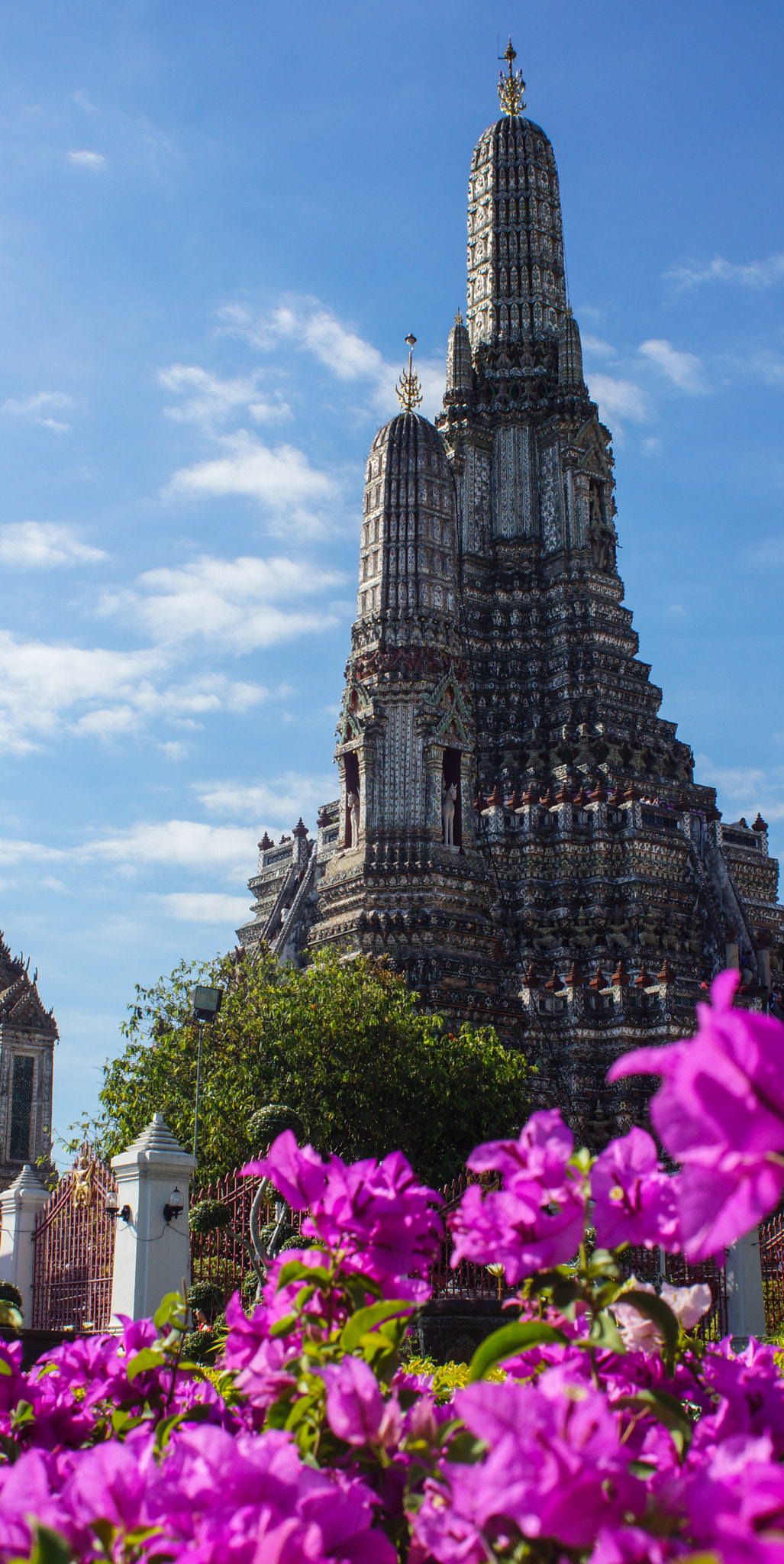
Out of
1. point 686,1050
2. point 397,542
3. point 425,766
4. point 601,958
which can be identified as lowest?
point 686,1050

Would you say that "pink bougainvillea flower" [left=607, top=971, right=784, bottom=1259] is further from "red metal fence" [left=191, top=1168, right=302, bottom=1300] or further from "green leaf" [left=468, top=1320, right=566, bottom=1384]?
"red metal fence" [left=191, top=1168, right=302, bottom=1300]

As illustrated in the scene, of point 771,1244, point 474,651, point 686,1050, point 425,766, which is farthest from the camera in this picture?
point 474,651

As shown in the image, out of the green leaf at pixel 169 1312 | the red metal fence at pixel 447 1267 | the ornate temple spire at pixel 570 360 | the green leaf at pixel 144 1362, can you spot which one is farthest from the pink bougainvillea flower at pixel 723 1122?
the ornate temple spire at pixel 570 360

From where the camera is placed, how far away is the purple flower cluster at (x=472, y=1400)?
2.04 m

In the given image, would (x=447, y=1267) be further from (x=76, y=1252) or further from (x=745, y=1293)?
(x=76, y=1252)

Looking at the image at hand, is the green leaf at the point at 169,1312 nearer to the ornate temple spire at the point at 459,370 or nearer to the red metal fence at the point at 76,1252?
the red metal fence at the point at 76,1252

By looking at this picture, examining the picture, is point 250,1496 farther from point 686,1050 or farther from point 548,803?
point 548,803

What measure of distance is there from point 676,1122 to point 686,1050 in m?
0.11

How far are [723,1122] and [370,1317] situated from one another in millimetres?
1244

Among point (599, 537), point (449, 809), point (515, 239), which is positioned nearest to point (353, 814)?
point (449, 809)

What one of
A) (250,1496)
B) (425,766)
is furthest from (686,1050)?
(425,766)

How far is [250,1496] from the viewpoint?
2.37 m

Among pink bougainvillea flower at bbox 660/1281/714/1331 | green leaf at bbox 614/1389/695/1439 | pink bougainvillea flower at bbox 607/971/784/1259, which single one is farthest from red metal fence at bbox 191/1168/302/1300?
pink bougainvillea flower at bbox 607/971/784/1259

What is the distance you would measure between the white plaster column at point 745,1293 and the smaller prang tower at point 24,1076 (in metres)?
24.1
